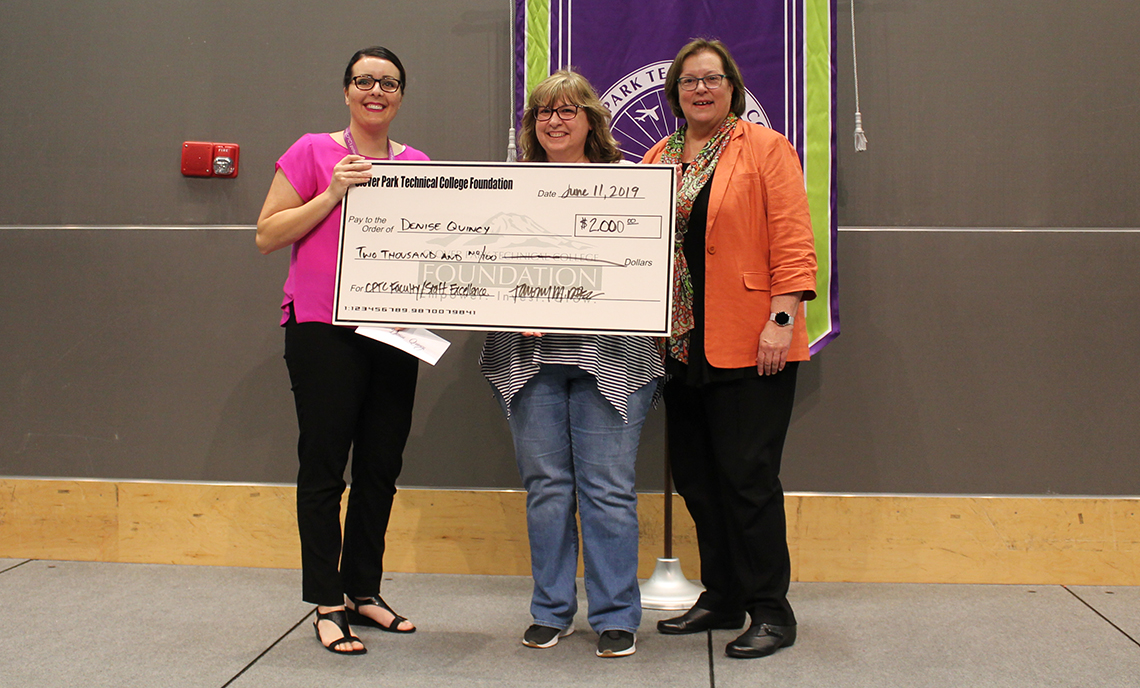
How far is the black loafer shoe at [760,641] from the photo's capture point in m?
2.07

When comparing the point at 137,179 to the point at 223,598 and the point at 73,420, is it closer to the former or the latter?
the point at 73,420

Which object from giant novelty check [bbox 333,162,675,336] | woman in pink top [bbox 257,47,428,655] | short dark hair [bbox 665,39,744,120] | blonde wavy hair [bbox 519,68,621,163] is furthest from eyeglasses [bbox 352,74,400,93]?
short dark hair [bbox 665,39,744,120]

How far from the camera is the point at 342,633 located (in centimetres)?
211

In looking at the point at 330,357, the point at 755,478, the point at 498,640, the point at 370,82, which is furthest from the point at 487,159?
the point at 498,640

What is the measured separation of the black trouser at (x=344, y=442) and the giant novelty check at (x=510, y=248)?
0.41 ft

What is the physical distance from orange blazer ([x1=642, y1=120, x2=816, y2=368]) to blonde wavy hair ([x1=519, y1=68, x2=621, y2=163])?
0.32 meters

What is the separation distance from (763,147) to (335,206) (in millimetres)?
1136

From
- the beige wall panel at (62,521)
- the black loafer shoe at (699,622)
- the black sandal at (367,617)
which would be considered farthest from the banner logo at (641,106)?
the beige wall panel at (62,521)

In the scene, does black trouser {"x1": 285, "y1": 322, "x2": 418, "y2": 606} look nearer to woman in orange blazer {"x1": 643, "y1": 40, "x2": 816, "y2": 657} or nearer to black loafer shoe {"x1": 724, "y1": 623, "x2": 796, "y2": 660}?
woman in orange blazer {"x1": 643, "y1": 40, "x2": 816, "y2": 657}

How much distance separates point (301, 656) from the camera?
6.80 ft

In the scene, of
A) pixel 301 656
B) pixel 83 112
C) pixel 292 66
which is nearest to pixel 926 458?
pixel 301 656

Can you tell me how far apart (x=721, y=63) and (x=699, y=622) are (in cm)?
153

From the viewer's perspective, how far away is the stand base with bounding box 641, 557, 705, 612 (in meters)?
2.49

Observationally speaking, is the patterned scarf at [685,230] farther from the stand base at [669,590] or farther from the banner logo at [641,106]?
the stand base at [669,590]
